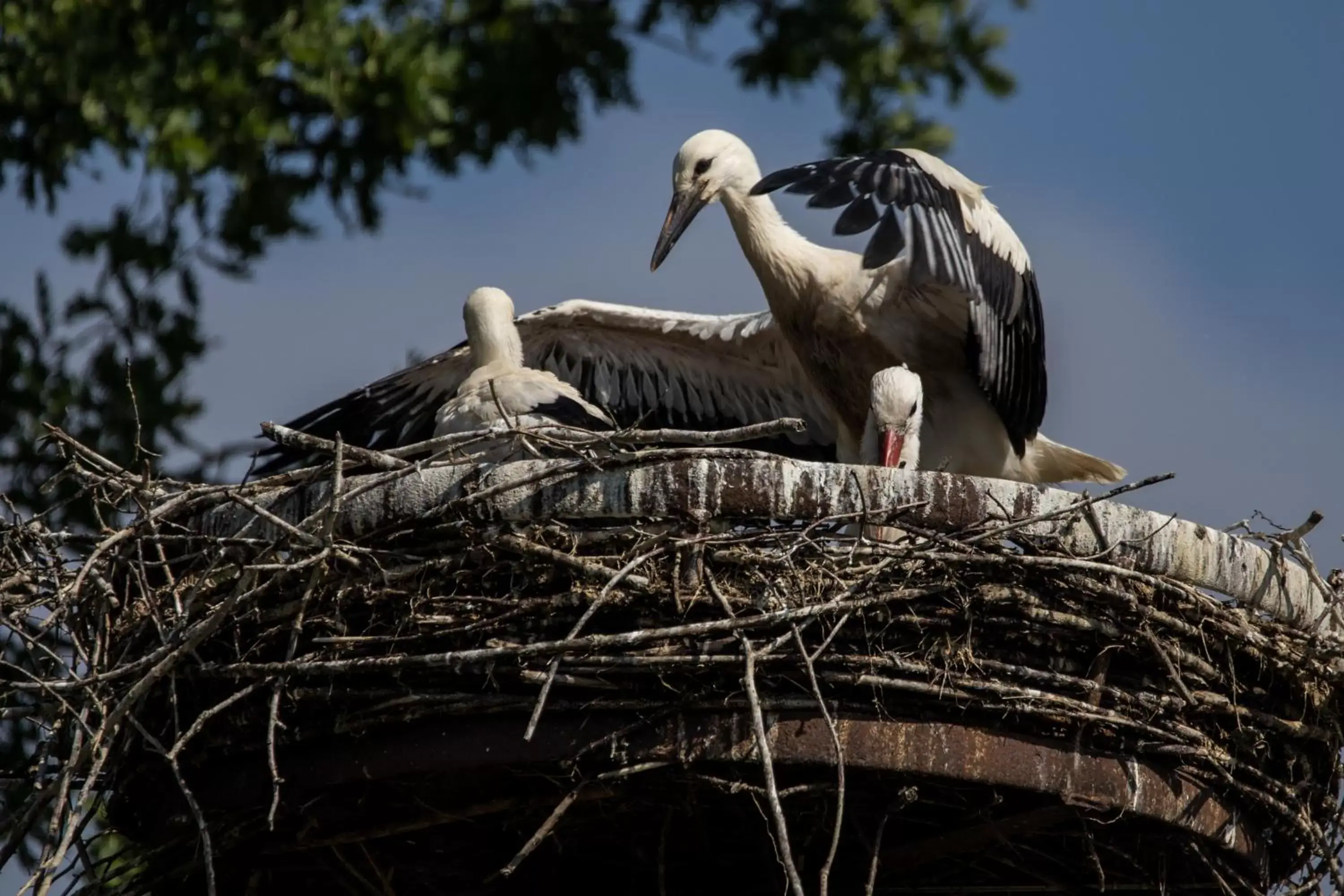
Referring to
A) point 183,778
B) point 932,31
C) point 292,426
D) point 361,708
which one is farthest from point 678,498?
point 932,31

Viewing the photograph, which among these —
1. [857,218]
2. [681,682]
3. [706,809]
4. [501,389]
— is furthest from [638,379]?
[681,682]

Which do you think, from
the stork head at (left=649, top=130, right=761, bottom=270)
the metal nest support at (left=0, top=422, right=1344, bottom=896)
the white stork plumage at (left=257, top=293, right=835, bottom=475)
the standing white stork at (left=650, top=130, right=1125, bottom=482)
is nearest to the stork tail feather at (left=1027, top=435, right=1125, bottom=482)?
the standing white stork at (left=650, top=130, right=1125, bottom=482)

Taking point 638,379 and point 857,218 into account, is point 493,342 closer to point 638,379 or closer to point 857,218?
point 638,379

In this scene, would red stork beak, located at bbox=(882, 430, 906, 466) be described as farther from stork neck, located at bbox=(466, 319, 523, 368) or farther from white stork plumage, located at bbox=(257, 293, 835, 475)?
stork neck, located at bbox=(466, 319, 523, 368)

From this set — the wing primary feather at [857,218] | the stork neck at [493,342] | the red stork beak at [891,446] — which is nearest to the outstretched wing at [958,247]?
the wing primary feather at [857,218]

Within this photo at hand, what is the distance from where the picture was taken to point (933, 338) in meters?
6.72

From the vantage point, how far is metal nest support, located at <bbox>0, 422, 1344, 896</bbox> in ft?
14.6

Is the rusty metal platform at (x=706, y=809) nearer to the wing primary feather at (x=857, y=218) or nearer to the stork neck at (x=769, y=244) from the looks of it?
the wing primary feather at (x=857, y=218)

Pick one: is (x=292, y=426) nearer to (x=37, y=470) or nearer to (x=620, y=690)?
(x=37, y=470)

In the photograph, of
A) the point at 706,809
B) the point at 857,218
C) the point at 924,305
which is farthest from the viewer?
the point at 924,305

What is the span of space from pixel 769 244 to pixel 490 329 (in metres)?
0.92

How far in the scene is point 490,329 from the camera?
7023mm

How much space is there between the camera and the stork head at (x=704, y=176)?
6957mm

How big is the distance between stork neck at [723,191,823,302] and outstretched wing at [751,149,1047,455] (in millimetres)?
321
